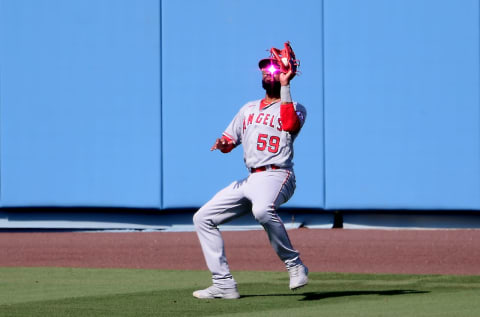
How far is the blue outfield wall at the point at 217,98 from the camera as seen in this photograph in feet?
46.2

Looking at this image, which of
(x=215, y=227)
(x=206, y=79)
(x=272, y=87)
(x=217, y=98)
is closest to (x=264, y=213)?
(x=215, y=227)

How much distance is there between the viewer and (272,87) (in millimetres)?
7660

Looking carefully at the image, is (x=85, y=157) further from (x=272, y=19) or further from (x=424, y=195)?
(x=424, y=195)

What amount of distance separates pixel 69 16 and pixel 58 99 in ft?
4.05

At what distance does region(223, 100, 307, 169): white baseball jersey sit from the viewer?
7543mm

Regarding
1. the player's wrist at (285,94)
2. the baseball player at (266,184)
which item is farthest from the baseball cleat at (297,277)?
the player's wrist at (285,94)

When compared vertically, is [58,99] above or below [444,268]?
above

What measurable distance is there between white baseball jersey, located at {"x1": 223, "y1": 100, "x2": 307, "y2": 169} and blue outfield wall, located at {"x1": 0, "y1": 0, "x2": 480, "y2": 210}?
676cm

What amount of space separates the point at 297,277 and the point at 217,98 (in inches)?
294

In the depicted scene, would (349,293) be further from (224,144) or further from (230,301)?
(224,144)

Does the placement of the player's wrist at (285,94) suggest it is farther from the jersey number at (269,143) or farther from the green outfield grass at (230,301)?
the green outfield grass at (230,301)

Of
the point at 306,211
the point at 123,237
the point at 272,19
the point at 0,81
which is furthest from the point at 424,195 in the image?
the point at 0,81

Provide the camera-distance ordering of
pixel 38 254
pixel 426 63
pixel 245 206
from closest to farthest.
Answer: pixel 245 206, pixel 38 254, pixel 426 63

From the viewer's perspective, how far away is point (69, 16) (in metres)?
15.2
